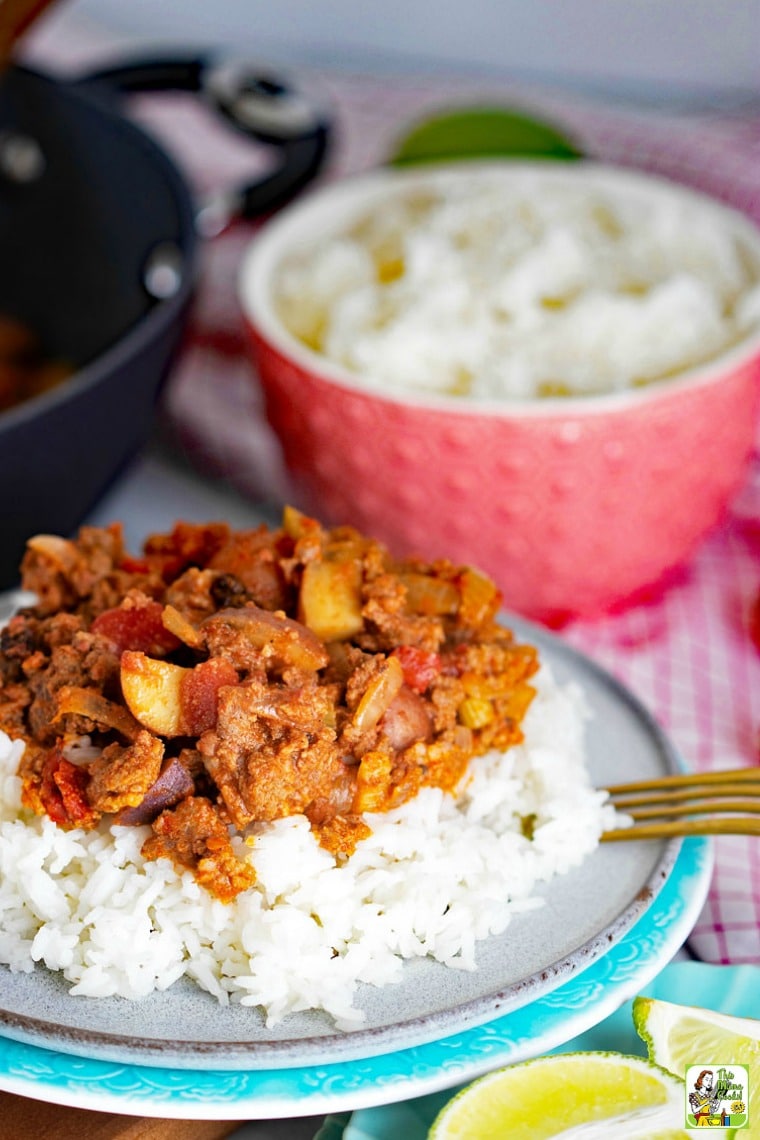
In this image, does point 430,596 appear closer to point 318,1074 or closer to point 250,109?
point 318,1074

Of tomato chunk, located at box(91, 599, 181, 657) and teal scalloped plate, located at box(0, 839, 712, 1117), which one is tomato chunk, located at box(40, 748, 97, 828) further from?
teal scalloped plate, located at box(0, 839, 712, 1117)

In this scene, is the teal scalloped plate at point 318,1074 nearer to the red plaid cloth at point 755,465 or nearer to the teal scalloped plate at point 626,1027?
the teal scalloped plate at point 626,1027

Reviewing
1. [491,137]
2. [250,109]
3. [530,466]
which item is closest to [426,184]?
[250,109]

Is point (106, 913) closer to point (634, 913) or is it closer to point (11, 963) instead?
point (11, 963)

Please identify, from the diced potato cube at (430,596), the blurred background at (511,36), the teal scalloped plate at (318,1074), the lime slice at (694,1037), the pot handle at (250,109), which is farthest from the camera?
the blurred background at (511,36)

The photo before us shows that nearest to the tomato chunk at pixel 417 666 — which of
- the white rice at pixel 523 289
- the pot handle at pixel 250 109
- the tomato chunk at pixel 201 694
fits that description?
the tomato chunk at pixel 201 694
